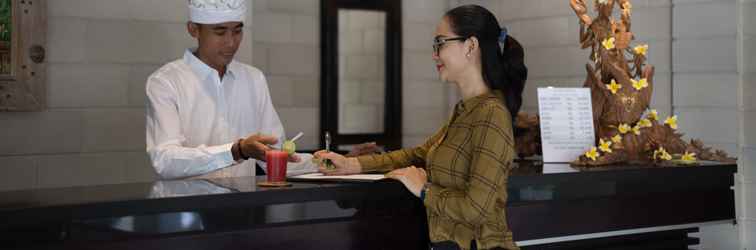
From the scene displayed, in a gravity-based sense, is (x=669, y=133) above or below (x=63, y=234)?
above

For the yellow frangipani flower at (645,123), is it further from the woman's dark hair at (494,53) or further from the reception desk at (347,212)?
the woman's dark hair at (494,53)

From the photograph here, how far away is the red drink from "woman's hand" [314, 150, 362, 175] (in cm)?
32

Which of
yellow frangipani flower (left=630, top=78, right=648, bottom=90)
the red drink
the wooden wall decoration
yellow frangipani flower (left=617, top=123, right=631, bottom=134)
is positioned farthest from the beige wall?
the wooden wall decoration

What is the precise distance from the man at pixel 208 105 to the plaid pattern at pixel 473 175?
780 millimetres

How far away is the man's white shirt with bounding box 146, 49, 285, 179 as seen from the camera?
3.33 metres

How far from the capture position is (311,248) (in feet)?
8.93

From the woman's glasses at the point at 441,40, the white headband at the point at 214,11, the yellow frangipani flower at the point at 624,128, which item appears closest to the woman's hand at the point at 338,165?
the woman's glasses at the point at 441,40

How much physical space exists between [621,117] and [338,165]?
128 cm

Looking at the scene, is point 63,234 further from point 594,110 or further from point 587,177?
point 594,110

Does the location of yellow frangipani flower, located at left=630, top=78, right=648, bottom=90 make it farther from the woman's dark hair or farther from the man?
the man

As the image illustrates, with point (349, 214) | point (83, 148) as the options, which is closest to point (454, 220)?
point (349, 214)

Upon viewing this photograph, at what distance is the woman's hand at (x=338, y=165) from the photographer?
3.12 metres

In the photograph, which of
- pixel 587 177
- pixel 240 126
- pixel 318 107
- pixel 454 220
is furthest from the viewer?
pixel 318 107

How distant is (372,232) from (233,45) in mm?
1196
